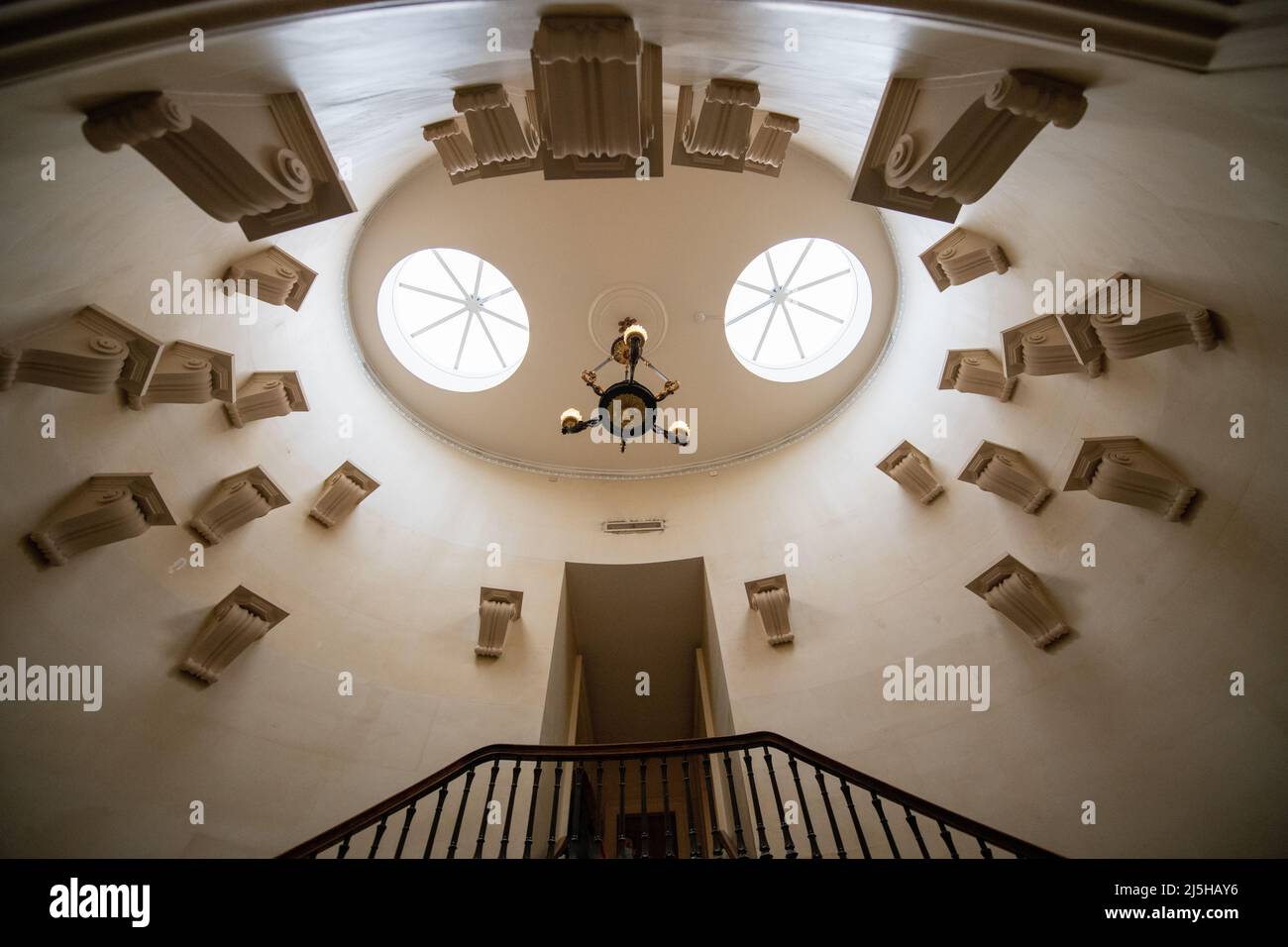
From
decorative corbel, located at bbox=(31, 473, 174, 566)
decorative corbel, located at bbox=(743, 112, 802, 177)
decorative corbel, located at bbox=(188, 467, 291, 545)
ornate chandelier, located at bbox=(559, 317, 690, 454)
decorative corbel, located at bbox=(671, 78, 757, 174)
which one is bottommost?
decorative corbel, located at bbox=(31, 473, 174, 566)

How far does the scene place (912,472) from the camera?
9562 millimetres

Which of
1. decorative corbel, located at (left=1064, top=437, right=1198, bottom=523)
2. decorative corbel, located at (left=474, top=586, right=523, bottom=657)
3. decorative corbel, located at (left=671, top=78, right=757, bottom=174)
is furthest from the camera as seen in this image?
decorative corbel, located at (left=474, top=586, right=523, bottom=657)

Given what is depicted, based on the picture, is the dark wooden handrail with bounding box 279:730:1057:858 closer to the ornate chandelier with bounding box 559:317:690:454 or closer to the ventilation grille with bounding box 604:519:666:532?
the ornate chandelier with bounding box 559:317:690:454

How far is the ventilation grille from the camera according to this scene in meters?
11.5

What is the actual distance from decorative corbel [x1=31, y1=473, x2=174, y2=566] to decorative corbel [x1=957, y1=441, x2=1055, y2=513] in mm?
8214

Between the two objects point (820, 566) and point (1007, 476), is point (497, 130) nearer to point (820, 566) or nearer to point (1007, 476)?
point (1007, 476)

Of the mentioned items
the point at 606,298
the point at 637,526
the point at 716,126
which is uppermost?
the point at 606,298

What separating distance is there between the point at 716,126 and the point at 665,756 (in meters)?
4.81

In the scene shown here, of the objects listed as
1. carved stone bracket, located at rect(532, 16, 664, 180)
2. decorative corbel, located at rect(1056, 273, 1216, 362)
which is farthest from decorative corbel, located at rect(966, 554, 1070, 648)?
carved stone bracket, located at rect(532, 16, 664, 180)

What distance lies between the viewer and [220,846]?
21.8ft

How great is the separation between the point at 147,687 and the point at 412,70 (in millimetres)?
6039

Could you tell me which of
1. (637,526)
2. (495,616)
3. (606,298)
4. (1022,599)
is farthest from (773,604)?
(606,298)

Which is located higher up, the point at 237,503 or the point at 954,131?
the point at 954,131

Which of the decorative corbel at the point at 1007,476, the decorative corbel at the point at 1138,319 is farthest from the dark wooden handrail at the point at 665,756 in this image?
the decorative corbel at the point at 1138,319
